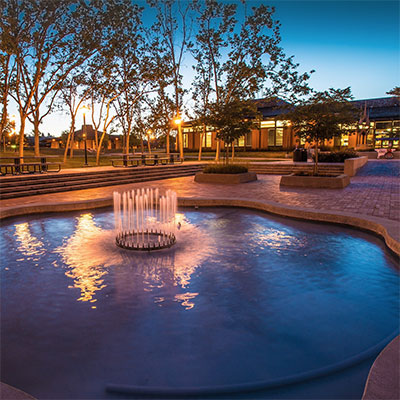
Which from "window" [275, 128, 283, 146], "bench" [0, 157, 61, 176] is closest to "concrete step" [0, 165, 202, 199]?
"bench" [0, 157, 61, 176]

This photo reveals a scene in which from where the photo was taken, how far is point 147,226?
8820 mm

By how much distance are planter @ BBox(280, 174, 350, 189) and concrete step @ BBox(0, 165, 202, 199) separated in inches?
331

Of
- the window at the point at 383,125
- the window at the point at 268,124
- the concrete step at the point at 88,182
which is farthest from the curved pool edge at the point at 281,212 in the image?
the window at the point at 383,125

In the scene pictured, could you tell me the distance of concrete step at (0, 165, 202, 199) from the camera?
13.6 m

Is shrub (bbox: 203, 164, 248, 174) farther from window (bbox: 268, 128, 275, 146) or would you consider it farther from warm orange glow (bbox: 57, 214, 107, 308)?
window (bbox: 268, 128, 275, 146)

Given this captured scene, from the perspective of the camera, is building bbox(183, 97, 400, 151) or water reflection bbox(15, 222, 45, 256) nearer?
water reflection bbox(15, 222, 45, 256)

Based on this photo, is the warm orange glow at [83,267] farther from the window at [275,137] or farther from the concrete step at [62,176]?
the window at [275,137]

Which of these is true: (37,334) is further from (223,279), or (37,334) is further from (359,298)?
(359,298)

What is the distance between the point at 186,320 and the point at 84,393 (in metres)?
1.54

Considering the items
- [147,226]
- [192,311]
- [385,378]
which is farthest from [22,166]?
[385,378]

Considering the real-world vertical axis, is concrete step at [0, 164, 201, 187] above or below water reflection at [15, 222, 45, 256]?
above

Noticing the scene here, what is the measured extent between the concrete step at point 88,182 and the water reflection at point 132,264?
6766 mm

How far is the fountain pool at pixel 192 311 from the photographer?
3291 millimetres

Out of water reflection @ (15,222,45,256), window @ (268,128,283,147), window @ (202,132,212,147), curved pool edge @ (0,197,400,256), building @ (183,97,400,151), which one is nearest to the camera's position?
water reflection @ (15,222,45,256)
